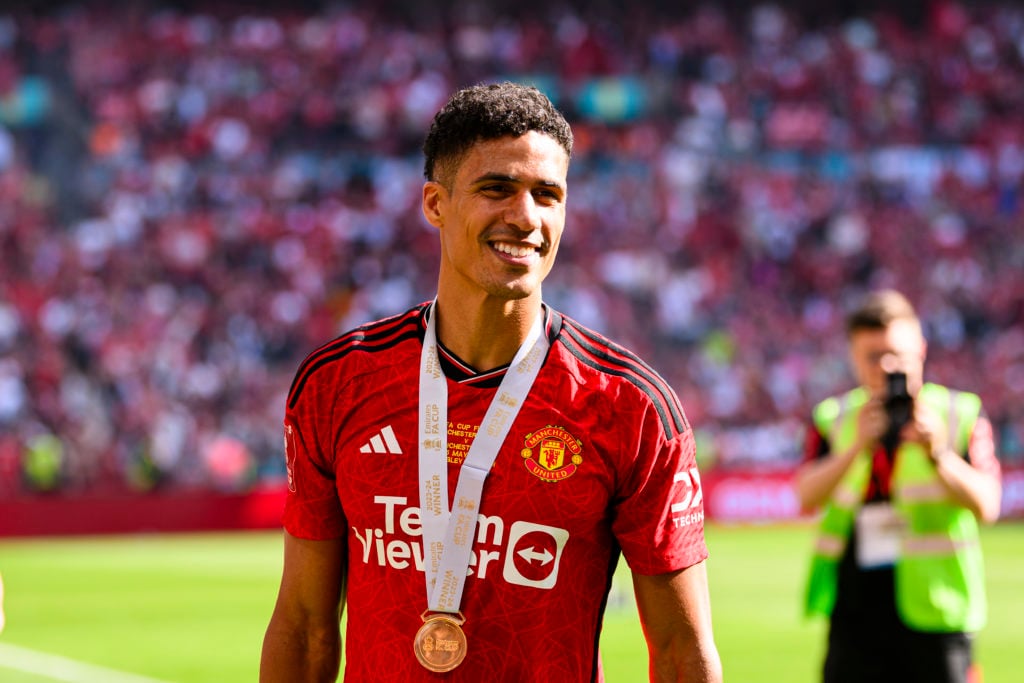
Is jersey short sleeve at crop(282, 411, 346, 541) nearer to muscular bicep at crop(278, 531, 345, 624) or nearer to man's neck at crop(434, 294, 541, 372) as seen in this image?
muscular bicep at crop(278, 531, 345, 624)

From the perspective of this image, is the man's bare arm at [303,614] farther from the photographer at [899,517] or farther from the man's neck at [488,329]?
the photographer at [899,517]

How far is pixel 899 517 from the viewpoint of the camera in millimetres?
5551

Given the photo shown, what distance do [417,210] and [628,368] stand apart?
2688 cm

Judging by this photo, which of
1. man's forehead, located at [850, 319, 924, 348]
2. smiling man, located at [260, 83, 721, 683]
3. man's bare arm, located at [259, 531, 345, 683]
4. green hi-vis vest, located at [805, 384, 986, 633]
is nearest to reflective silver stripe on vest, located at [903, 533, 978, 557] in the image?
green hi-vis vest, located at [805, 384, 986, 633]

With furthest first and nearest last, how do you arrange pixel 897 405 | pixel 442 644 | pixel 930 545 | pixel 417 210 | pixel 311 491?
pixel 417 210
pixel 930 545
pixel 897 405
pixel 311 491
pixel 442 644

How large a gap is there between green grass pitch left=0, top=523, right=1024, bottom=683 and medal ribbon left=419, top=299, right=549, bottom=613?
24.8 feet

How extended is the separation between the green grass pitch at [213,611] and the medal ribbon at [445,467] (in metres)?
7.57

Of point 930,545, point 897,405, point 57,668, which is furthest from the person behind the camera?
point 57,668

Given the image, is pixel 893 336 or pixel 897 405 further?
pixel 893 336

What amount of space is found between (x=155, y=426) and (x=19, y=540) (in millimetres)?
2727

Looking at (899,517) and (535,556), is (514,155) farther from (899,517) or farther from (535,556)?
(899,517)

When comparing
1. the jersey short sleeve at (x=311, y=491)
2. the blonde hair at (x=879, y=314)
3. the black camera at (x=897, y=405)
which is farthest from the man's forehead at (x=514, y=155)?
the blonde hair at (x=879, y=314)

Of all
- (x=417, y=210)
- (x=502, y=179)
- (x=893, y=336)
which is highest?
(x=417, y=210)

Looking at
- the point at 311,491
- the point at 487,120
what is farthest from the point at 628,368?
the point at 311,491
